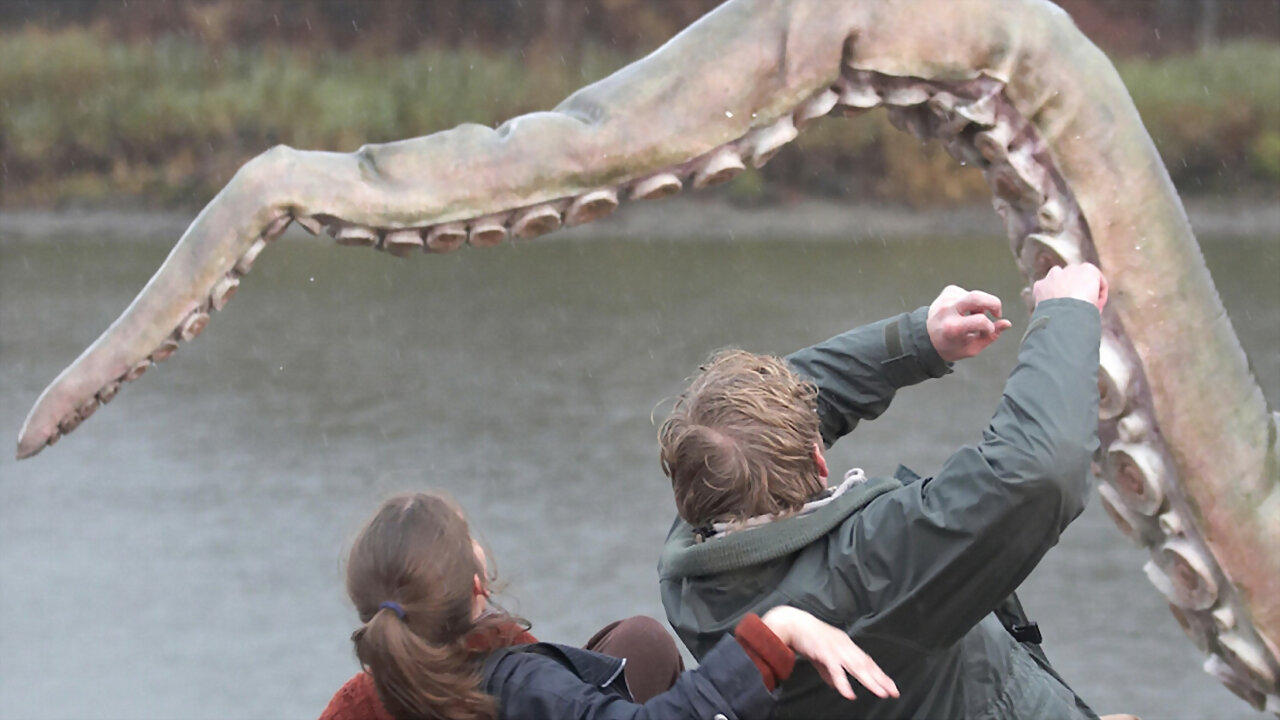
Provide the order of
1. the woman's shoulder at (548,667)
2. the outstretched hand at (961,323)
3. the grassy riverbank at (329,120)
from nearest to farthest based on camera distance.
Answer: the woman's shoulder at (548,667) → the outstretched hand at (961,323) → the grassy riverbank at (329,120)

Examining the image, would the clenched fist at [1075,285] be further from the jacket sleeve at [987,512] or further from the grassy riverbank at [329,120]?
the grassy riverbank at [329,120]

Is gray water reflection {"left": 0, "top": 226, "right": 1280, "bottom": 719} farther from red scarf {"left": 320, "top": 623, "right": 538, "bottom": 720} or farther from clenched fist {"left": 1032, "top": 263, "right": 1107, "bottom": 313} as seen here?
clenched fist {"left": 1032, "top": 263, "right": 1107, "bottom": 313}

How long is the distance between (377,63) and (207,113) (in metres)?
1.71

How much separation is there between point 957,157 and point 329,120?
11920 mm

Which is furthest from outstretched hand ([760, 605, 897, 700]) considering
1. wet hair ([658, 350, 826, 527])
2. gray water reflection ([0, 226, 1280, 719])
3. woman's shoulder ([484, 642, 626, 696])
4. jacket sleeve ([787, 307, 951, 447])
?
gray water reflection ([0, 226, 1280, 719])

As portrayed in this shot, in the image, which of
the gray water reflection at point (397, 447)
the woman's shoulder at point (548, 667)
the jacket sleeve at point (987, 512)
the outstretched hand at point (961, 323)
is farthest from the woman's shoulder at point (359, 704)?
the outstretched hand at point (961, 323)

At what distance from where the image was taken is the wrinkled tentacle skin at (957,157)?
1.44 metres

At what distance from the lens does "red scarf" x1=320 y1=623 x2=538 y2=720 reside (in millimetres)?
1666

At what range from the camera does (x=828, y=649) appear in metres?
1.46

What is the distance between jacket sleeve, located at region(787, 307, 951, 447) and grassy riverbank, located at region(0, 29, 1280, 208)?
34.3 feet

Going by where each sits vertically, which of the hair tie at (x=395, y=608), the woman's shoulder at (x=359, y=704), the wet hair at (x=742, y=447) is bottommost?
the wet hair at (x=742, y=447)

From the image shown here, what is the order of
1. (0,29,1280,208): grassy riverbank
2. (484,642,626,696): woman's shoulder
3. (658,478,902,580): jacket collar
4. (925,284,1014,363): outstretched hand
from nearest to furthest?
(658,478,902,580): jacket collar < (484,642,626,696): woman's shoulder < (925,284,1014,363): outstretched hand < (0,29,1280,208): grassy riverbank

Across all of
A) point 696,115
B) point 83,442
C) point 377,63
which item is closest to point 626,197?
point 696,115

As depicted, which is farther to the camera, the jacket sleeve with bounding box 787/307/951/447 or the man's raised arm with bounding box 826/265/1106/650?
the jacket sleeve with bounding box 787/307/951/447
